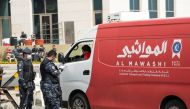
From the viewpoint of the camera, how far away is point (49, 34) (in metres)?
48.2

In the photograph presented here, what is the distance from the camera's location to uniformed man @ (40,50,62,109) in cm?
1112

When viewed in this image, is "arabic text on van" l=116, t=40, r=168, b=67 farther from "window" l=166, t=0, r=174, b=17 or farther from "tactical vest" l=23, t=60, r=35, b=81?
"window" l=166, t=0, r=174, b=17

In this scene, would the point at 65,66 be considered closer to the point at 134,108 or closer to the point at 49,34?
the point at 134,108

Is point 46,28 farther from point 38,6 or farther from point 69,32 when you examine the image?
point 69,32

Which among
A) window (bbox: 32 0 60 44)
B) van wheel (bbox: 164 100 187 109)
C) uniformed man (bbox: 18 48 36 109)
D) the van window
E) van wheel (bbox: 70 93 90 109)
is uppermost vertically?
window (bbox: 32 0 60 44)

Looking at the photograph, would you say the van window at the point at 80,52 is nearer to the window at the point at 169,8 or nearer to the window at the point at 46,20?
the window at the point at 46,20

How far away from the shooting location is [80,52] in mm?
13055

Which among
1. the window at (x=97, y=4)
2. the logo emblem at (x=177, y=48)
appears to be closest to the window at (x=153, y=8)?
the window at (x=97, y=4)

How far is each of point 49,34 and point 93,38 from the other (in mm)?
35893

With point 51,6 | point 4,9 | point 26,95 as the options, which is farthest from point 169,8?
point 26,95

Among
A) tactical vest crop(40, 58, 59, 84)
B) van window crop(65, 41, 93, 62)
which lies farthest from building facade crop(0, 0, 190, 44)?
tactical vest crop(40, 58, 59, 84)

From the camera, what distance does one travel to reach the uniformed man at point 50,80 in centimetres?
1112

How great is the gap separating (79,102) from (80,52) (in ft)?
3.90

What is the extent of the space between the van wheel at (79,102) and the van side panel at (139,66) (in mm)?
257
